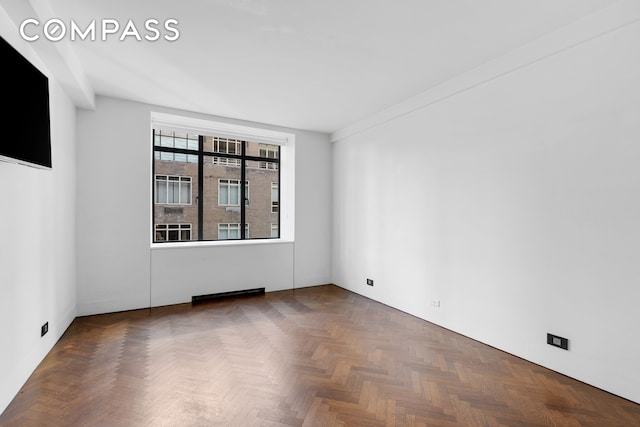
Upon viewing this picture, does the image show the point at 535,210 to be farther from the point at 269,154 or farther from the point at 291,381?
the point at 269,154

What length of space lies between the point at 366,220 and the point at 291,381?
2.92m

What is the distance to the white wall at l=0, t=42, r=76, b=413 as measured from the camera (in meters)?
2.11

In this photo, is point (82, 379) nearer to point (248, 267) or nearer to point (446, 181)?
point (248, 267)

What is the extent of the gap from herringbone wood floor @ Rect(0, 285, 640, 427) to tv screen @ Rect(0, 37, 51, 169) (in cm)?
172

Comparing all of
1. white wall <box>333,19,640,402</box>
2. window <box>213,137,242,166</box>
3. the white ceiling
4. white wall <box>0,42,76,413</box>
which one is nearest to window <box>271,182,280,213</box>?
window <box>213,137,242,166</box>

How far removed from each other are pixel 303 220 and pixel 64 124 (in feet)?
11.4

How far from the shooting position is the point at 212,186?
5816mm

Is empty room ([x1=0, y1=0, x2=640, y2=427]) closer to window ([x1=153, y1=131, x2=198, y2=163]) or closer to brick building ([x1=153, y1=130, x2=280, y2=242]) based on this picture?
window ([x1=153, y1=131, x2=198, y2=163])

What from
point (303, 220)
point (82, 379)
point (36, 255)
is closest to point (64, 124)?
point (36, 255)

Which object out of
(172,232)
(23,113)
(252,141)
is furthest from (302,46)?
(172,232)

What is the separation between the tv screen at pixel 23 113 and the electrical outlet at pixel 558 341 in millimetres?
4183

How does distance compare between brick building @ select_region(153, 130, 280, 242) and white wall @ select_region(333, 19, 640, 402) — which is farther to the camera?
brick building @ select_region(153, 130, 280, 242)

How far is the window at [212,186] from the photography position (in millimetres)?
4949

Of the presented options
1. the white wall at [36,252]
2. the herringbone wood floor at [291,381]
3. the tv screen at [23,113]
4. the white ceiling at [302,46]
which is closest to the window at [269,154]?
the white ceiling at [302,46]
